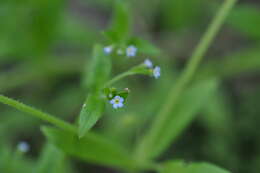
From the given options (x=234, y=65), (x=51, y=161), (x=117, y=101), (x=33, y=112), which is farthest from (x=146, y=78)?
(x=33, y=112)

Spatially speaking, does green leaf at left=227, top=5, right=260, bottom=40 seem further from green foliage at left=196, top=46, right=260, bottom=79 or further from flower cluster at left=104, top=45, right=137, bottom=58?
flower cluster at left=104, top=45, right=137, bottom=58

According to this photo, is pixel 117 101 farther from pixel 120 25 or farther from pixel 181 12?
pixel 181 12

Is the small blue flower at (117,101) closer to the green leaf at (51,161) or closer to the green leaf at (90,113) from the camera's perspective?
the green leaf at (90,113)

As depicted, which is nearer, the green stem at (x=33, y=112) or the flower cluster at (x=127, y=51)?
the green stem at (x=33, y=112)

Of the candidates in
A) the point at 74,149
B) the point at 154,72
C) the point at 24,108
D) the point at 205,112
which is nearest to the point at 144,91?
the point at 205,112

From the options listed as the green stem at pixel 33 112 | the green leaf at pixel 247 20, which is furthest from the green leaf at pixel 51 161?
the green leaf at pixel 247 20

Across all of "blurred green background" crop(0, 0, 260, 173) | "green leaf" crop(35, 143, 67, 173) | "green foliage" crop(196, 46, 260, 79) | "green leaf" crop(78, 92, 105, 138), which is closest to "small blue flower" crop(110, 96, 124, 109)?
"green leaf" crop(78, 92, 105, 138)
